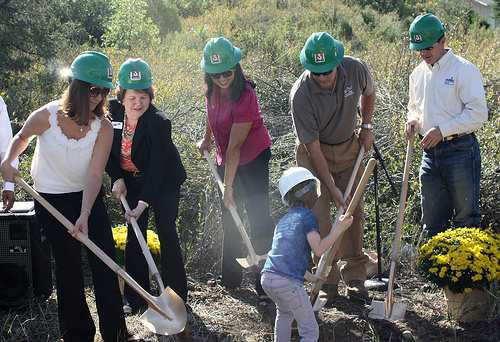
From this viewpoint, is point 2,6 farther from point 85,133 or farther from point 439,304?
point 439,304

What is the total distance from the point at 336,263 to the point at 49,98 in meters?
6.51

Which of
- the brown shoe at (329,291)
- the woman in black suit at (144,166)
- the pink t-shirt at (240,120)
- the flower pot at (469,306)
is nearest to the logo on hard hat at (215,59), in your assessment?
the pink t-shirt at (240,120)

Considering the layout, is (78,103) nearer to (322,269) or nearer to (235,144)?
(235,144)

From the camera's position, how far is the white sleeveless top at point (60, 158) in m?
2.95

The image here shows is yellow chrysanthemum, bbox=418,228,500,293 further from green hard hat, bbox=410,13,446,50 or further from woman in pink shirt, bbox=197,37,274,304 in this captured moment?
green hard hat, bbox=410,13,446,50

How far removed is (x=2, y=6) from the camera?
859 centimetres

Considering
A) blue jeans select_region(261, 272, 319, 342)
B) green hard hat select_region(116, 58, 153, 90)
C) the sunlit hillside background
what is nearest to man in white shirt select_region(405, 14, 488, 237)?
the sunlit hillside background

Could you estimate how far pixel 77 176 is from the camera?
9.96 feet

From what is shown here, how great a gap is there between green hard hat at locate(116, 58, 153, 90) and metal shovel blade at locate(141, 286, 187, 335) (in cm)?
140

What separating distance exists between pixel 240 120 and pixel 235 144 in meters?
0.18

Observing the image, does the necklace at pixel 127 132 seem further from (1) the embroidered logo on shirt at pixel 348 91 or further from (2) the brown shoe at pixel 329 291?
(2) the brown shoe at pixel 329 291

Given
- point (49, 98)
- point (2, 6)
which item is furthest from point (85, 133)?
point (2, 6)

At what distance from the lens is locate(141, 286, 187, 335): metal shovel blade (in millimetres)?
3105

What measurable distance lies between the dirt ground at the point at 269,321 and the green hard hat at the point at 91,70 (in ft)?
5.92
